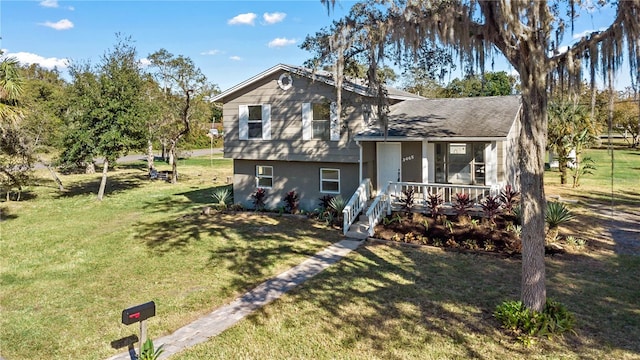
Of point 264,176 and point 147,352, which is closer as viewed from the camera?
point 147,352

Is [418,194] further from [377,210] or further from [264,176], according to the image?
[264,176]

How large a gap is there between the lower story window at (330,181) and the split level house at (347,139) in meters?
0.04

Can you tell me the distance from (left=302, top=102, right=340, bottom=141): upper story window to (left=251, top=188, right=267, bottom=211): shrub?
312 centimetres

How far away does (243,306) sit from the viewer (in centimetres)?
801

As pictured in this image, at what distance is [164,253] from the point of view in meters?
11.8

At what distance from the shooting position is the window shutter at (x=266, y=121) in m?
16.6

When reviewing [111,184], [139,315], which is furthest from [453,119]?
[111,184]

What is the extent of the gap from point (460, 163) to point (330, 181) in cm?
488

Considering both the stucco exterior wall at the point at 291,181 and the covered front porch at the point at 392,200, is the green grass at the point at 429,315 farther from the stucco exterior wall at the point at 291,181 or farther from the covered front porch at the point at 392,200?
the stucco exterior wall at the point at 291,181

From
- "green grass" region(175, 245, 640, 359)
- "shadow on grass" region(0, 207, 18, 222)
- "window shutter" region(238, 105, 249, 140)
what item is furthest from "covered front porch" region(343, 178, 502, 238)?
"shadow on grass" region(0, 207, 18, 222)

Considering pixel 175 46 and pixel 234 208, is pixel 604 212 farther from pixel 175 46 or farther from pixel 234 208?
pixel 175 46

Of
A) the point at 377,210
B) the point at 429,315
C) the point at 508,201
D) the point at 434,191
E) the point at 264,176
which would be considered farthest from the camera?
the point at 264,176

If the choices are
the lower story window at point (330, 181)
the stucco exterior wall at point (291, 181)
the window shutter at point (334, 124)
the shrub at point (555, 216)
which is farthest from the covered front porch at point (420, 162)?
the shrub at point (555, 216)

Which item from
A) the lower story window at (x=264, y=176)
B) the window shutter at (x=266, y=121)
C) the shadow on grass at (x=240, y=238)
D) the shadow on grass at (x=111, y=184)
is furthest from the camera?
the shadow on grass at (x=111, y=184)
